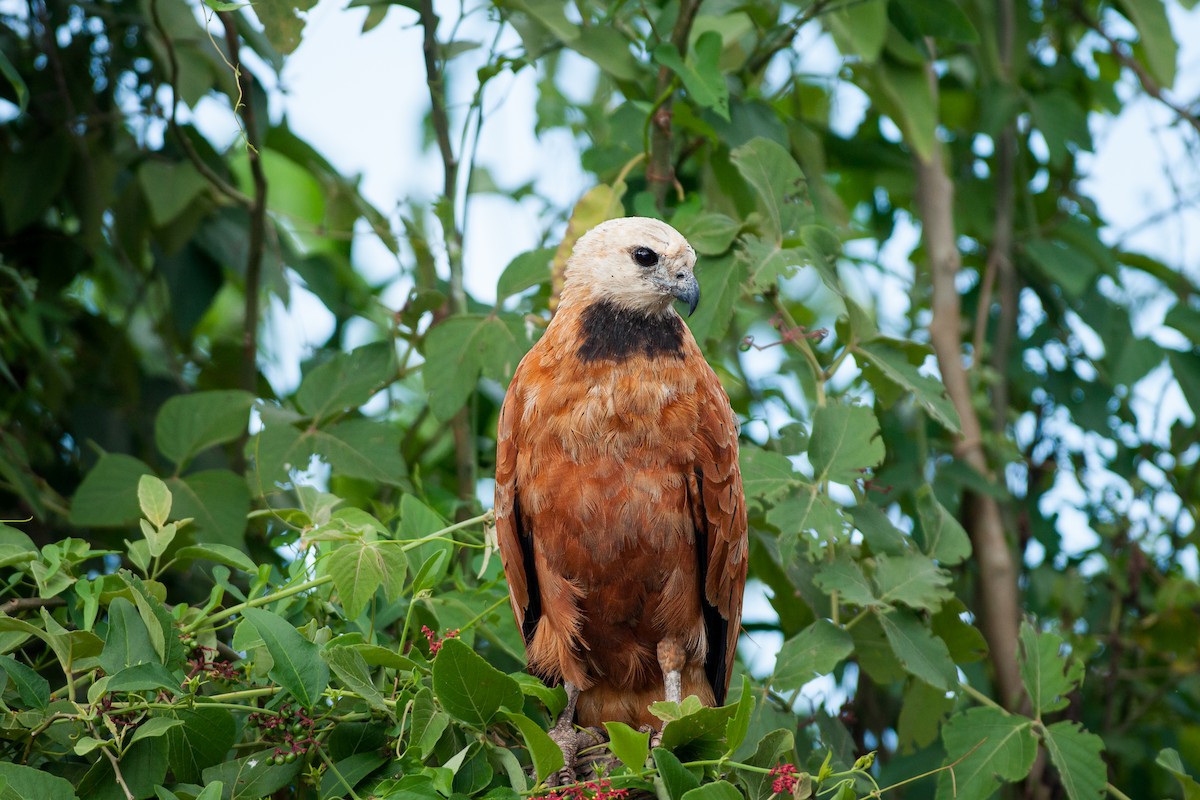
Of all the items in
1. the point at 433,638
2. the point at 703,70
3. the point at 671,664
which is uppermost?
the point at 703,70

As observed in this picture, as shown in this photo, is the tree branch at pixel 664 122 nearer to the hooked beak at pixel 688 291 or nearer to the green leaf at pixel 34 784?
the hooked beak at pixel 688 291

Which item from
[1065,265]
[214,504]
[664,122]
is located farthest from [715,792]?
[1065,265]

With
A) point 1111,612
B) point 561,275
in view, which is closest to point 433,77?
point 561,275

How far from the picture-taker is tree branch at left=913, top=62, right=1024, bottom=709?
3529 mm

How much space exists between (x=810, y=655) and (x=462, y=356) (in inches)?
44.7

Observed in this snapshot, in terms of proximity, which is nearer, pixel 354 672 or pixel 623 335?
pixel 354 672

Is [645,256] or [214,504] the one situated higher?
[645,256]

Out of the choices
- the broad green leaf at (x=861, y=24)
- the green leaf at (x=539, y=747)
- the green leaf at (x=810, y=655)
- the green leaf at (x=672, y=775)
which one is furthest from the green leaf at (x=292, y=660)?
the broad green leaf at (x=861, y=24)

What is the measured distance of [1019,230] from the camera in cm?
420

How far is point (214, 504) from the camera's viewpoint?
8.95 feet

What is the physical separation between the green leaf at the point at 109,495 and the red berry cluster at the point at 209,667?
748mm

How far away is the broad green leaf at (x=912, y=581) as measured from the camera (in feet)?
8.23

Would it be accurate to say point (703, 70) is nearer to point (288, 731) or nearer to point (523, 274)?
point (523, 274)

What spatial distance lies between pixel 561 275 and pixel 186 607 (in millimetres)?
1378
